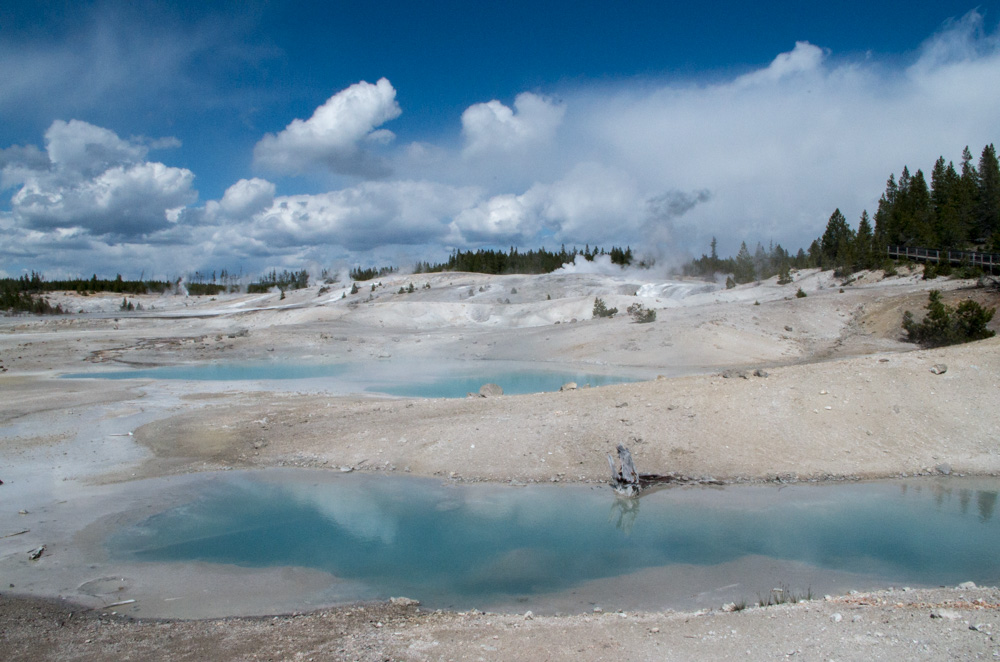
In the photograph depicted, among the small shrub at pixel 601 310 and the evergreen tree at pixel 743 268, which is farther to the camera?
the evergreen tree at pixel 743 268

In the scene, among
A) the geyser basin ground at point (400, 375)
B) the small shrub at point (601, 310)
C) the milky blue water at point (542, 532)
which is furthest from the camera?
the small shrub at point (601, 310)

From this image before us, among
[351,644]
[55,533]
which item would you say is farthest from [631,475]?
[55,533]

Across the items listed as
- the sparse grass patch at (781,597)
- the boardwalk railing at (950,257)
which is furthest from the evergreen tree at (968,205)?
the sparse grass patch at (781,597)

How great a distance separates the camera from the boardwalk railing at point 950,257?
37031mm

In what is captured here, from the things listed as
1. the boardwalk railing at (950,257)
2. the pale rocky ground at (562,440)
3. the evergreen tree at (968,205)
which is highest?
the evergreen tree at (968,205)

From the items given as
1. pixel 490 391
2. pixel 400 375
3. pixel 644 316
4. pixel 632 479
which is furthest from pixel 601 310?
pixel 632 479

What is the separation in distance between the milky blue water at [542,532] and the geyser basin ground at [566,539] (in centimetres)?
3

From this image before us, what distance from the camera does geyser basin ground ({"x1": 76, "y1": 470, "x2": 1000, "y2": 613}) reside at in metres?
7.44

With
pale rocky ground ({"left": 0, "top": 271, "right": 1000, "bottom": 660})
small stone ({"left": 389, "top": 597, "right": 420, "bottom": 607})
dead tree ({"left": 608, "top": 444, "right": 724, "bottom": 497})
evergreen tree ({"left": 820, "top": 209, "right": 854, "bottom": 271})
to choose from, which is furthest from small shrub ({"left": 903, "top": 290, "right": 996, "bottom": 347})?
evergreen tree ({"left": 820, "top": 209, "right": 854, "bottom": 271})

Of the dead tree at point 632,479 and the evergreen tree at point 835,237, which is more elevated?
the evergreen tree at point 835,237

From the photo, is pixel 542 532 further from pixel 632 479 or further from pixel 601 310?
→ pixel 601 310

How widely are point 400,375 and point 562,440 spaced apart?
14.2 meters

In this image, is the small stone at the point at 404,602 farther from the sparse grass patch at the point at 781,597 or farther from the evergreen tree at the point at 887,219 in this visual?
the evergreen tree at the point at 887,219

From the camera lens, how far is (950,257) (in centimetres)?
4050
